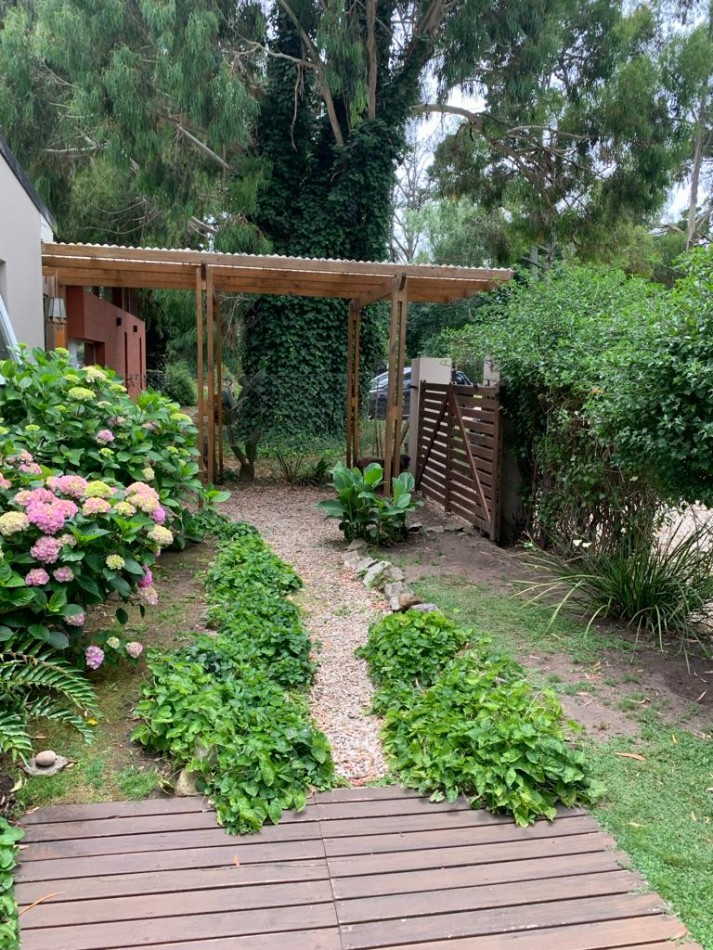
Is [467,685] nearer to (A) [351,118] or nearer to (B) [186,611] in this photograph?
(B) [186,611]

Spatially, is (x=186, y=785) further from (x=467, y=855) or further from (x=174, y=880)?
(x=467, y=855)

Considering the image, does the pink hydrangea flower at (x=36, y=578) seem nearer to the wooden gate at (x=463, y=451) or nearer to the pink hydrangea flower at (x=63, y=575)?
the pink hydrangea flower at (x=63, y=575)

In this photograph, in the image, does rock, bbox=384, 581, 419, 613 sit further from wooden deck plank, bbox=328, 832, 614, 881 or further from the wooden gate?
wooden deck plank, bbox=328, 832, 614, 881

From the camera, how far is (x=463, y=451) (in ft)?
25.3

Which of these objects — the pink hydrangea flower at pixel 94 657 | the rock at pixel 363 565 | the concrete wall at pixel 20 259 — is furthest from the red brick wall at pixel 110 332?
the pink hydrangea flower at pixel 94 657

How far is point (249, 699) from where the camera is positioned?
10.4 ft

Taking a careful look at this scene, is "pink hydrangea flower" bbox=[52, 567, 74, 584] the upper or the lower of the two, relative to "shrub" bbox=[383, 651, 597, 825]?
upper

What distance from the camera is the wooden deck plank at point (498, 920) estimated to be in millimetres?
2018

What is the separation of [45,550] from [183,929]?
155 cm

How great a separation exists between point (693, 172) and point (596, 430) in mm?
20419

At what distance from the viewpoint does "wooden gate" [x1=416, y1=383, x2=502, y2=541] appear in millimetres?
6895

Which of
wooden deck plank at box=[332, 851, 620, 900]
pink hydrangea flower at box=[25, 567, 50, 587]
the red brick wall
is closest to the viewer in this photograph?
wooden deck plank at box=[332, 851, 620, 900]

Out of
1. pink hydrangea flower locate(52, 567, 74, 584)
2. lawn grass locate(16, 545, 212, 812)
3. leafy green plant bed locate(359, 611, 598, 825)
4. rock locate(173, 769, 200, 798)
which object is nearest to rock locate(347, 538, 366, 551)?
lawn grass locate(16, 545, 212, 812)

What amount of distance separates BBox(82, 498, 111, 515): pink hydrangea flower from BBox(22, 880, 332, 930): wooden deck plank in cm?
148
